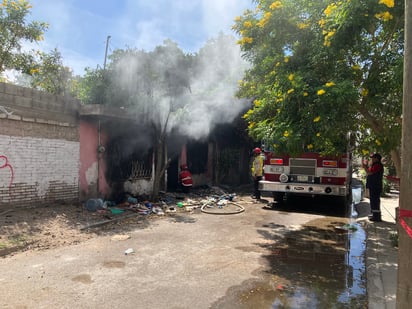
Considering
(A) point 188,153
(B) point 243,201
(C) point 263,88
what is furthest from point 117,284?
(A) point 188,153

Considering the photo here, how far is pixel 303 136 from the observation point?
16.5 feet

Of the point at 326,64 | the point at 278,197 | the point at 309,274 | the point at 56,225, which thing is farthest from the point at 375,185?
the point at 56,225

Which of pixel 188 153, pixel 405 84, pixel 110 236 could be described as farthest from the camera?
pixel 188 153

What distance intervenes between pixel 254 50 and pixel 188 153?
8.10 meters

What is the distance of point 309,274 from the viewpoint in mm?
4801

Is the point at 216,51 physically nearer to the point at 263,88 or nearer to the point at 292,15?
the point at 263,88

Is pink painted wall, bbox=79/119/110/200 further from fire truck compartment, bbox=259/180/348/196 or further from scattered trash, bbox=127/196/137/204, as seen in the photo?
fire truck compartment, bbox=259/180/348/196

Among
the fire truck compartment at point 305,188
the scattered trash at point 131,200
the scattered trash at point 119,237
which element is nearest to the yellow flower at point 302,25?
the scattered trash at point 119,237

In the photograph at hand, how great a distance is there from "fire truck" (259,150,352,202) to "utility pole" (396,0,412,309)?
6.58m

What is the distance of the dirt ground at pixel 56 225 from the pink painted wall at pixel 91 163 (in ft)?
2.32

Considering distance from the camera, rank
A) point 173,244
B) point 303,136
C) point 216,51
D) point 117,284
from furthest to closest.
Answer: point 216,51
point 173,244
point 303,136
point 117,284

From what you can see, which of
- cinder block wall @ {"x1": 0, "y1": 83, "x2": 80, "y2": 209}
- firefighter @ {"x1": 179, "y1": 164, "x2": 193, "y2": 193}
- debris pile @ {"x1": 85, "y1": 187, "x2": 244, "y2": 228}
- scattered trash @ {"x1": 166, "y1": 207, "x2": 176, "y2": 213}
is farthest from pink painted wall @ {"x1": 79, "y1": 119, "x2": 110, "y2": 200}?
firefighter @ {"x1": 179, "y1": 164, "x2": 193, "y2": 193}

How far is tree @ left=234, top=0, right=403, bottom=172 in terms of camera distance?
15.3 ft

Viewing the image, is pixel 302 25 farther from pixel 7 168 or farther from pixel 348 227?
pixel 7 168
